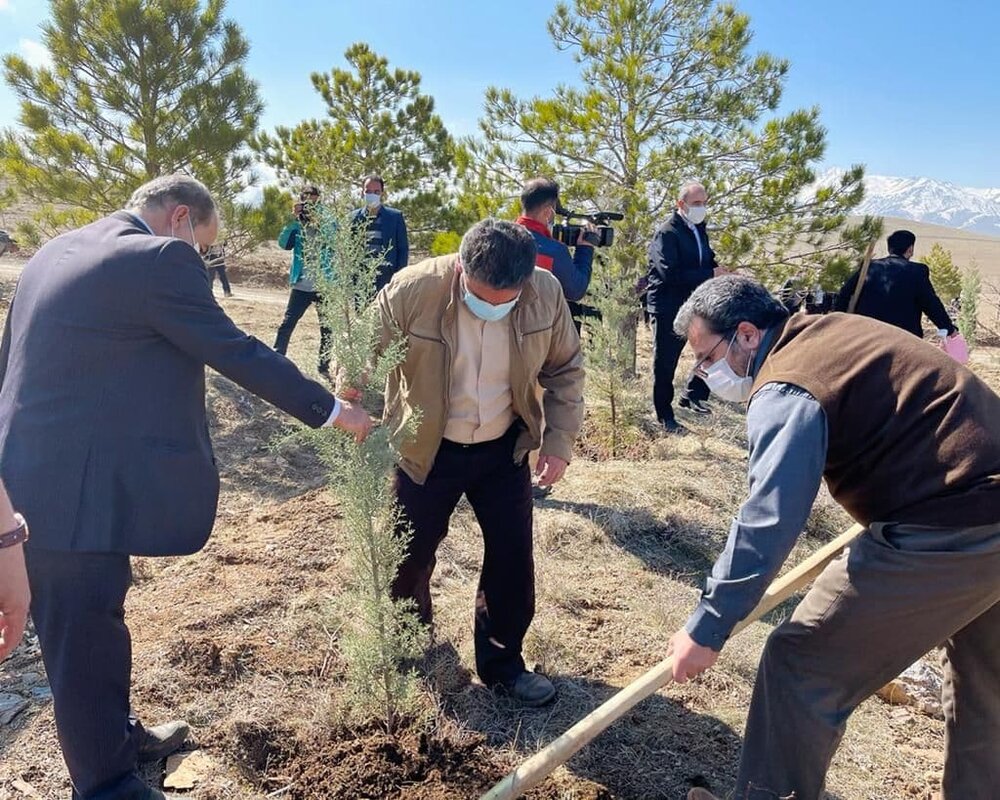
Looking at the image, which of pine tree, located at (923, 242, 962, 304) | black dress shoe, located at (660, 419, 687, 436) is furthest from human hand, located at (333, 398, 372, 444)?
pine tree, located at (923, 242, 962, 304)

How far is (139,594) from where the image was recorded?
3.71m

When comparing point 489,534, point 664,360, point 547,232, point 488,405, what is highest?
point 547,232

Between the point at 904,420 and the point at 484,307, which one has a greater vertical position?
the point at 484,307

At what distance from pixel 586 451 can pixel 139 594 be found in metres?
3.55

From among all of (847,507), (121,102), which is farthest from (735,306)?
(121,102)

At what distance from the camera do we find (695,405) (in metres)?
7.01

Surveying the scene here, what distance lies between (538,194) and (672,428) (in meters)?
2.89

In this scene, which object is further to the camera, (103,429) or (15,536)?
(103,429)

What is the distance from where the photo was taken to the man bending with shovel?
187 cm

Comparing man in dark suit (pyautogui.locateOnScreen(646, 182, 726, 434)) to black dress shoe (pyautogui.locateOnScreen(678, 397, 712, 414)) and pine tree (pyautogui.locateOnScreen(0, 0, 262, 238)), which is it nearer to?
black dress shoe (pyautogui.locateOnScreen(678, 397, 712, 414))

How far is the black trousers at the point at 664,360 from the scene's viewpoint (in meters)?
6.04

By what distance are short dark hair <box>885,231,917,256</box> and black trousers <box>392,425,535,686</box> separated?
447 cm

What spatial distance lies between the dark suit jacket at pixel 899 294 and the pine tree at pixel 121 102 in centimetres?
595

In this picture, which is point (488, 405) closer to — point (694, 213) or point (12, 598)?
point (12, 598)
